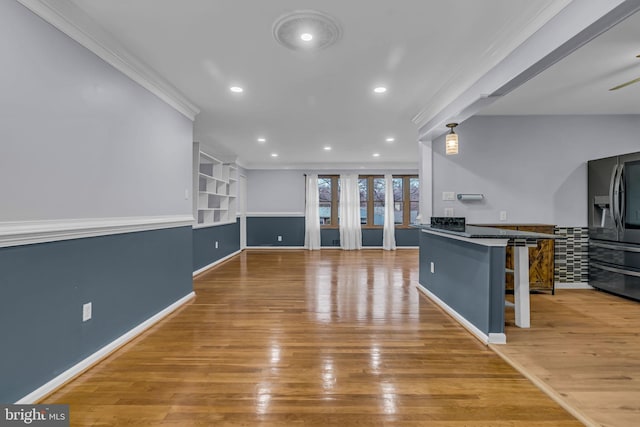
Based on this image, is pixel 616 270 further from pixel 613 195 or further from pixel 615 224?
pixel 613 195

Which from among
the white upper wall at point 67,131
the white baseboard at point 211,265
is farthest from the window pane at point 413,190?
the white upper wall at point 67,131

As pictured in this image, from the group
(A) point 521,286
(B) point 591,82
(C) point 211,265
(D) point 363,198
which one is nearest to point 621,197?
(B) point 591,82

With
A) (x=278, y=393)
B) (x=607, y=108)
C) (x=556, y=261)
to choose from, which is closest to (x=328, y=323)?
(x=278, y=393)

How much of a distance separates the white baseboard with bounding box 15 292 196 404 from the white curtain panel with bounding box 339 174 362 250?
5568 mm

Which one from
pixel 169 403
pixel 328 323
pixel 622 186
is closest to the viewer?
pixel 169 403

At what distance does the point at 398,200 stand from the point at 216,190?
499cm

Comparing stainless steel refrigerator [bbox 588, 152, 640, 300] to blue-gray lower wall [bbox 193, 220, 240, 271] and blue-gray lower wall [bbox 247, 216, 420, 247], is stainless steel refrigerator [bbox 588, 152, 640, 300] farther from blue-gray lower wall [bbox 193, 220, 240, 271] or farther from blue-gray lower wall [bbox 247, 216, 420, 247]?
blue-gray lower wall [bbox 193, 220, 240, 271]

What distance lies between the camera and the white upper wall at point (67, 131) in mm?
1558

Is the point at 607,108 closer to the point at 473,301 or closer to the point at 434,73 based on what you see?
the point at 434,73

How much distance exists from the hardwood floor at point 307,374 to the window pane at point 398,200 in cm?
507

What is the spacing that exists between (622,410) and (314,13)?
2.99m

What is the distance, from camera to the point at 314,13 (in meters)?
1.90

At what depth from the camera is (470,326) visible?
103 inches

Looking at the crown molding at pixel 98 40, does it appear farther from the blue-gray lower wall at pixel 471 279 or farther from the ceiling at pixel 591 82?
the ceiling at pixel 591 82
